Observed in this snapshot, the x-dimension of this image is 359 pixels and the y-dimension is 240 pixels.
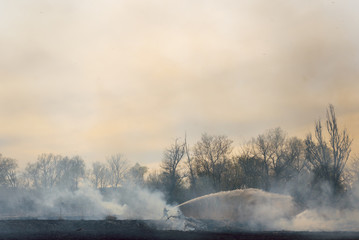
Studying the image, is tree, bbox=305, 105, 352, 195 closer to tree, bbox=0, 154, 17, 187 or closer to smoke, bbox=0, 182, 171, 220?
smoke, bbox=0, 182, 171, 220

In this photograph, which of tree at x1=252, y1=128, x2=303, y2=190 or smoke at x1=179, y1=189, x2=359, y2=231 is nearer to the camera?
smoke at x1=179, y1=189, x2=359, y2=231

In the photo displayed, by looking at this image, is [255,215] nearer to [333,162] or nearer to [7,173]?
[333,162]

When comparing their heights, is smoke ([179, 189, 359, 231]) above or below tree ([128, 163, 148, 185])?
below

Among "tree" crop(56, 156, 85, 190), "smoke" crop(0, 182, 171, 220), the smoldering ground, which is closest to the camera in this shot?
the smoldering ground

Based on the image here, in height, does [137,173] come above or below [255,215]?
above

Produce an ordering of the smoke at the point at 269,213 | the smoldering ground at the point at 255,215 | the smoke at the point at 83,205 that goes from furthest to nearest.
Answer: the smoke at the point at 83,205 < the smoldering ground at the point at 255,215 < the smoke at the point at 269,213

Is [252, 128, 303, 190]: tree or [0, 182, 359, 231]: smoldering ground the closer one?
[0, 182, 359, 231]: smoldering ground

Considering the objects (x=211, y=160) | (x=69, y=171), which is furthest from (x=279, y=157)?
(x=69, y=171)

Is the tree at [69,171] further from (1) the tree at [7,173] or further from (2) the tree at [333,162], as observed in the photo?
(2) the tree at [333,162]

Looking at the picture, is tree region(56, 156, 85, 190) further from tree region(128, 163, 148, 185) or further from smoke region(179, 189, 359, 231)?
smoke region(179, 189, 359, 231)

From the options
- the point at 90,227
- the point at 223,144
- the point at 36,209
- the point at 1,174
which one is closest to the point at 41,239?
the point at 90,227

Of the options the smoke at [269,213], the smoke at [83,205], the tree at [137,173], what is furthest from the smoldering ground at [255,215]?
the tree at [137,173]

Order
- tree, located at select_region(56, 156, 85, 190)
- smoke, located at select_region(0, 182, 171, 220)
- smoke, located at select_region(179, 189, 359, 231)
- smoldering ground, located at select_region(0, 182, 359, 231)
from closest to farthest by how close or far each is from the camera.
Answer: smoke, located at select_region(179, 189, 359, 231) < smoldering ground, located at select_region(0, 182, 359, 231) < smoke, located at select_region(0, 182, 171, 220) < tree, located at select_region(56, 156, 85, 190)

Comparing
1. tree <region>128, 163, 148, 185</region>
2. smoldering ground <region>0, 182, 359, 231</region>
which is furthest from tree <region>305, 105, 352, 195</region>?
tree <region>128, 163, 148, 185</region>
